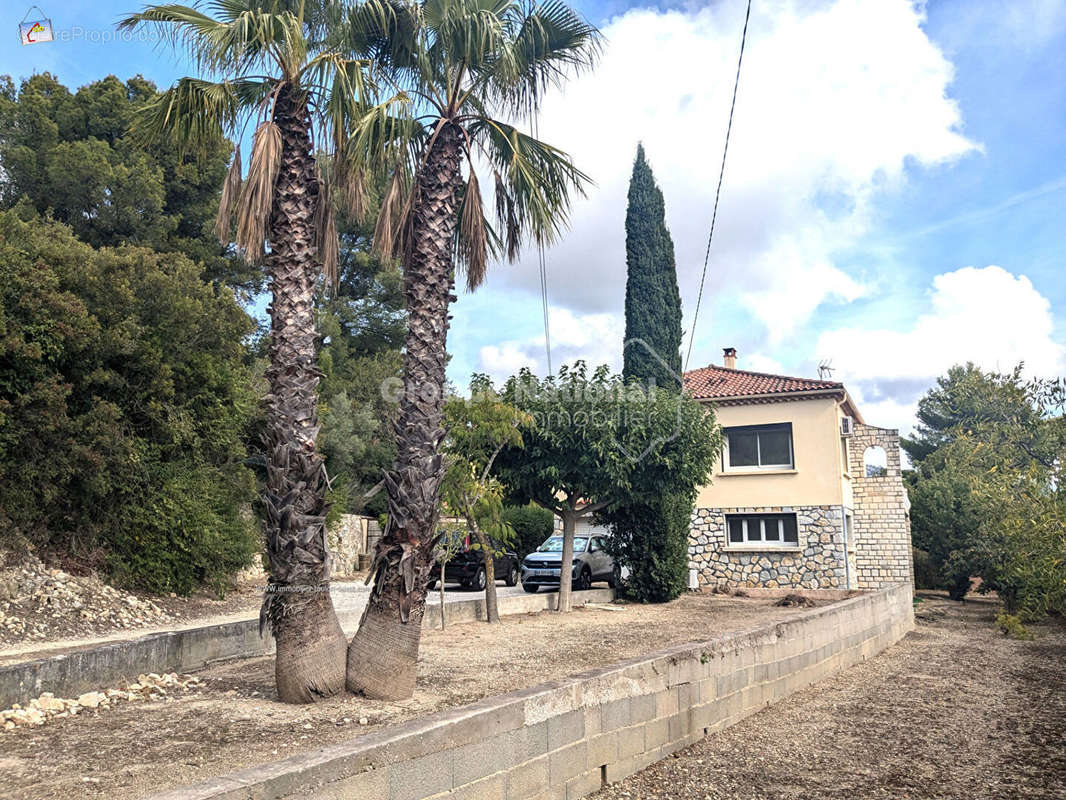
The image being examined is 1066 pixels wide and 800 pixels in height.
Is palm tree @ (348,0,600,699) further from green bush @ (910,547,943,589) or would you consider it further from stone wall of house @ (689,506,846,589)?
green bush @ (910,547,943,589)

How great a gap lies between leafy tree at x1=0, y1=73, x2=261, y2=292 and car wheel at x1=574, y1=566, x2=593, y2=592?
12.9m

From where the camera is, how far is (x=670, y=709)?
22.7ft

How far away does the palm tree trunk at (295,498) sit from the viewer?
6.40 metres

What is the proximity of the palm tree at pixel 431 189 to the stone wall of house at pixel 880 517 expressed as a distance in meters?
18.0

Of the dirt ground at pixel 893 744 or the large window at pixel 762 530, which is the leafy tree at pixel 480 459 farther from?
the large window at pixel 762 530

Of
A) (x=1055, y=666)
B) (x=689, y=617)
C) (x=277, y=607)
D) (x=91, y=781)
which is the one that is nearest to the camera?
(x=91, y=781)

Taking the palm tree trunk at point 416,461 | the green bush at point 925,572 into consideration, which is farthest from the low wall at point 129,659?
the green bush at point 925,572

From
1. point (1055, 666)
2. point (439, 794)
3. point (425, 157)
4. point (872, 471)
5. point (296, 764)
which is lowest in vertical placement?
point (1055, 666)

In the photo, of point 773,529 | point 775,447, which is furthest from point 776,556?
point 775,447

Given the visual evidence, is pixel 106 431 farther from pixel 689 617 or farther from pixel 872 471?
pixel 872 471

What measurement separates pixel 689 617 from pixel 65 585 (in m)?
10.2

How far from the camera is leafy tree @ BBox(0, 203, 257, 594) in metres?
11.7

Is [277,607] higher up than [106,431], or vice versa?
[106,431]

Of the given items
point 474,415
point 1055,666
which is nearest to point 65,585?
point 474,415
